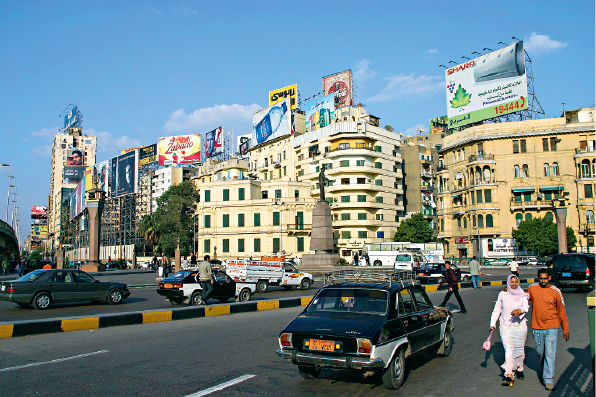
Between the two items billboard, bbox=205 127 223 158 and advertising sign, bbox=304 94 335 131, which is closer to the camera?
advertising sign, bbox=304 94 335 131

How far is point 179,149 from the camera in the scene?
317ft

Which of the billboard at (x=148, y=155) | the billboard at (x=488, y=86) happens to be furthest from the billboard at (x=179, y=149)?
the billboard at (x=488, y=86)

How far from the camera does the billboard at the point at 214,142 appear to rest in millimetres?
92688

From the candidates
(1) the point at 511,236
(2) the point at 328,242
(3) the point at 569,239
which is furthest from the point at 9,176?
(3) the point at 569,239

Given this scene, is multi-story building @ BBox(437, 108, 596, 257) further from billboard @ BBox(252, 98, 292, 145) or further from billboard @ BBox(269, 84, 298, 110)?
billboard @ BBox(269, 84, 298, 110)

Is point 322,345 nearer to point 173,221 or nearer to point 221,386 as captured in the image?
point 221,386

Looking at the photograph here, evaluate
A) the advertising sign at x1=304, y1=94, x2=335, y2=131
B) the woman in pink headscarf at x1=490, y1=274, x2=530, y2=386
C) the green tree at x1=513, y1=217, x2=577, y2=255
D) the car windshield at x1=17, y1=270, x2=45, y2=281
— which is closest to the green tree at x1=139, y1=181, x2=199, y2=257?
the advertising sign at x1=304, y1=94, x2=335, y2=131

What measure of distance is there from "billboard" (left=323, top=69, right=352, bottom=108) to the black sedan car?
60.6 m

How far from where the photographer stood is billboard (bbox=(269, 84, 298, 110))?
7831cm

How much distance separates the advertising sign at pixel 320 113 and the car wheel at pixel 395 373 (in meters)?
66.1

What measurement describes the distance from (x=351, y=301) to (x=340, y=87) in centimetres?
7010

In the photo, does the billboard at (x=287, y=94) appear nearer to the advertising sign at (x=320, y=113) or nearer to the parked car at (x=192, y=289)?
the advertising sign at (x=320, y=113)

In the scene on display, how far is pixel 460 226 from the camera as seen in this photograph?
65.8 metres

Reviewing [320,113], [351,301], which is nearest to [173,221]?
[320,113]
